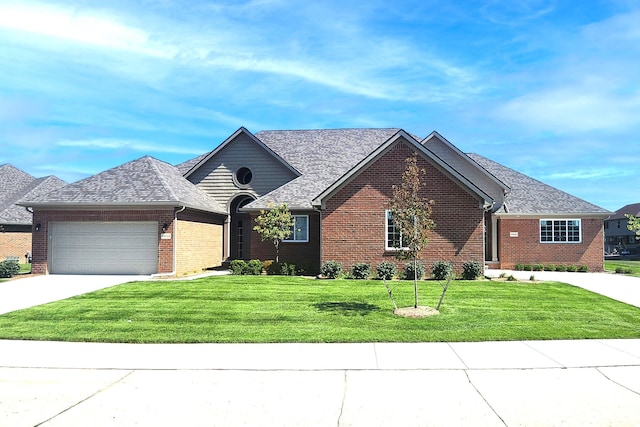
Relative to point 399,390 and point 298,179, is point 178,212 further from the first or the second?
point 399,390

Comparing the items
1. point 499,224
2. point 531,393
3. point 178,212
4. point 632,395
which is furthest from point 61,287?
point 499,224

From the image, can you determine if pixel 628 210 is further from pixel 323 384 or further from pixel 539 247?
pixel 323 384

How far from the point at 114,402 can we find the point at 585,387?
636 centimetres

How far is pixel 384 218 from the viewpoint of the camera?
1945 centimetres

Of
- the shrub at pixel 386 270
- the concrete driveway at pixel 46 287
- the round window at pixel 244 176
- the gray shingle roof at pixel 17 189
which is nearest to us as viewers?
the concrete driveway at pixel 46 287

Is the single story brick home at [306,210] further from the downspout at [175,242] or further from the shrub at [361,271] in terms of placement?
the shrub at [361,271]

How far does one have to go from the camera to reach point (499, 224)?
84.1 feet

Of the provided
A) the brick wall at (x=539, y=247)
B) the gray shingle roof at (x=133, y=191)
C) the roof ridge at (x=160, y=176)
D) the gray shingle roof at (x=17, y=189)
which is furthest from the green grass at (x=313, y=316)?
the gray shingle roof at (x=17, y=189)

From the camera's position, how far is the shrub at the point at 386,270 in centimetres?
1880

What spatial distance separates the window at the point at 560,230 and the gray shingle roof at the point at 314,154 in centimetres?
996

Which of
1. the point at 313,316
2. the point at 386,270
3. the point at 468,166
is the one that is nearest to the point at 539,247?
the point at 468,166

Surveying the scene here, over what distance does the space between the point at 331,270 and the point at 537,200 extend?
46.9ft

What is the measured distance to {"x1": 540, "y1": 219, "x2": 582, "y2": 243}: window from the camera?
82.5 feet

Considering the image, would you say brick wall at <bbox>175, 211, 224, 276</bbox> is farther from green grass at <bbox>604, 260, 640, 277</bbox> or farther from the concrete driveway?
green grass at <bbox>604, 260, 640, 277</bbox>
